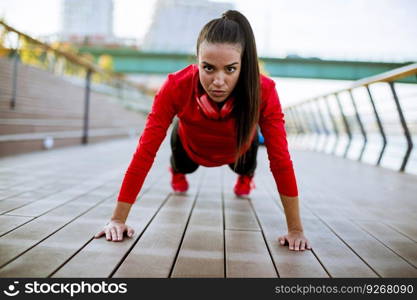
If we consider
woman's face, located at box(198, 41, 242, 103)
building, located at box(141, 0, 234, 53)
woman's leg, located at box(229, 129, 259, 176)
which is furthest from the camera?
building, located at box(141, 0, 234, 53)

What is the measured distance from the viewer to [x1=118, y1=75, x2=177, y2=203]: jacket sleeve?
1434 mm

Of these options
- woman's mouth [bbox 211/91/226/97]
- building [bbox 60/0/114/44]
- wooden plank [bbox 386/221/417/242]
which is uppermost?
building [bbox 60/0/114/44]

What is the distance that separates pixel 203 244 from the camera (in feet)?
4.61

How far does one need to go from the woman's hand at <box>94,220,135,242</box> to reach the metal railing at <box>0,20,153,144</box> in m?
3.30

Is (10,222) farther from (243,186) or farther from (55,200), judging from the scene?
(243,186)

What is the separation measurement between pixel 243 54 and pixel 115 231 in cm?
87

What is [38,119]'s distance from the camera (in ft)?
15.0

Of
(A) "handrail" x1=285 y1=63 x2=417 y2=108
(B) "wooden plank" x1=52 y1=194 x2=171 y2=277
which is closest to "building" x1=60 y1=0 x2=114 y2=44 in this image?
(A) "handrail" x1=285 y1=63 x2=417 y2=108

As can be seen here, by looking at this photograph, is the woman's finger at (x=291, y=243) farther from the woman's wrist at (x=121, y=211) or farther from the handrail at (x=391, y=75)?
the handrail at (x=391, y=75)

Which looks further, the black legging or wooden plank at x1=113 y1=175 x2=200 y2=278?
the black legging

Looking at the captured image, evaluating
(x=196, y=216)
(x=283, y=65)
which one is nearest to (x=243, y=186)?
(x=196, y=216)

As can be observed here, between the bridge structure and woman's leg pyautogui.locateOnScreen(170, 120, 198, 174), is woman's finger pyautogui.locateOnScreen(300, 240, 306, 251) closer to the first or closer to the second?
the bridge structure

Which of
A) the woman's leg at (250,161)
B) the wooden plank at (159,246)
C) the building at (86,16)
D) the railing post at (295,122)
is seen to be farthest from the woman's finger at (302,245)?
the building at (86,16)

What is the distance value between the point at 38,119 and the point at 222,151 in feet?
11.4
